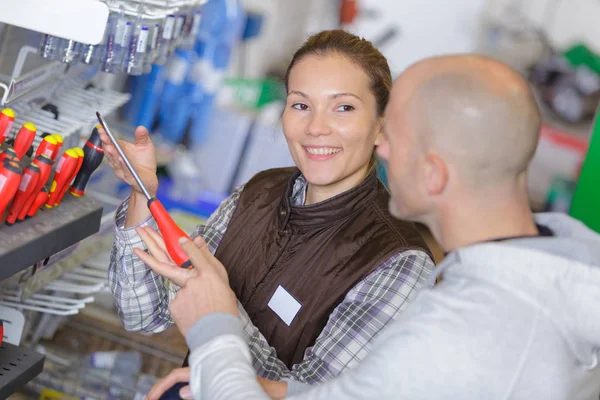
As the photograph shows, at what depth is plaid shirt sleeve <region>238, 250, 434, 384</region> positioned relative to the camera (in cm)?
164

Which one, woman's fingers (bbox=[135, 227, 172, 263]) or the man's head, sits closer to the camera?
the man's head

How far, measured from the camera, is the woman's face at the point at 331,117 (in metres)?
1.89

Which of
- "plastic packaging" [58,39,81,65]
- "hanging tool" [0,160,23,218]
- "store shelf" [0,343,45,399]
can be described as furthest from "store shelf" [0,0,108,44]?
"store shelf" [0,343,45,399]

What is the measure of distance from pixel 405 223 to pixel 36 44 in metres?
1.33

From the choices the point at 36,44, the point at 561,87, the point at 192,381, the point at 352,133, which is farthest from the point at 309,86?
the point at 561,87

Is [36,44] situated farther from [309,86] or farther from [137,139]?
[309,86]

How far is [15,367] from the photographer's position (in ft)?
5.48

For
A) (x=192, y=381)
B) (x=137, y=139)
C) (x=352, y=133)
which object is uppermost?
(x=352, y=133)

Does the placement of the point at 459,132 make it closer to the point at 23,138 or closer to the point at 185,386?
the point at 185,386

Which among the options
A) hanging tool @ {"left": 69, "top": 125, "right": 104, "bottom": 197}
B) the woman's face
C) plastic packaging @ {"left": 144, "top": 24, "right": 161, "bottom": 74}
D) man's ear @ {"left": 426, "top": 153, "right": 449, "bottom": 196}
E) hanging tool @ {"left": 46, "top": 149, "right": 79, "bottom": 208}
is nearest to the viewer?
man's ear @ {"left": 426, "top": 153, "right": 449, "bottom": 196}

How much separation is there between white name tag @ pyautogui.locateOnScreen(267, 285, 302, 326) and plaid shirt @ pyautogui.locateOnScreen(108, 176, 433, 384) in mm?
70

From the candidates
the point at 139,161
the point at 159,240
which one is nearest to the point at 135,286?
the point at 139,161

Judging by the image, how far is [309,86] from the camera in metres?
1.90

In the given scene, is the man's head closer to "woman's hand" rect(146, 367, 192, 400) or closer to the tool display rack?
"woman's hand" rect(146, 367, 192, 400)
